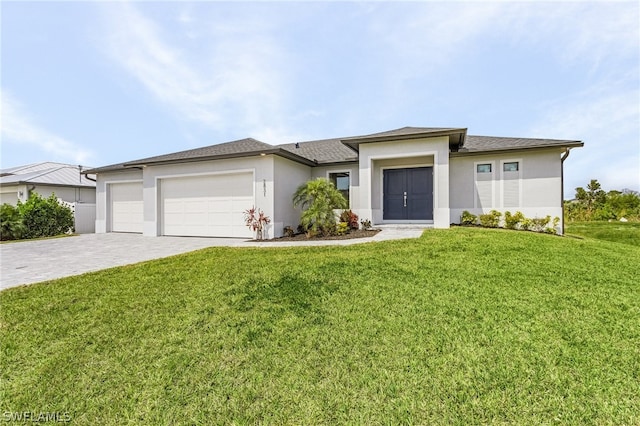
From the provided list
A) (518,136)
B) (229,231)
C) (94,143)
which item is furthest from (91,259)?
(518,136)

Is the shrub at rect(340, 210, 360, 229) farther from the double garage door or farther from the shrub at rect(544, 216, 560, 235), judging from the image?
the shrub at rect(544, 216, 560, 235)

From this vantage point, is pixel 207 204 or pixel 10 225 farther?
pixel 10 225

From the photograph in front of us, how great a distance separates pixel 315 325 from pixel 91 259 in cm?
708

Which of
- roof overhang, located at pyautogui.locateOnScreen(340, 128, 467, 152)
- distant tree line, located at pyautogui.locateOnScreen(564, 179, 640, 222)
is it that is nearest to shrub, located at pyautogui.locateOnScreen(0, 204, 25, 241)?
roof overhang, located at pyautogui.locateOnScreen(340, 128, 467, 152)

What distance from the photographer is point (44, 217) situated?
14078 millimetres

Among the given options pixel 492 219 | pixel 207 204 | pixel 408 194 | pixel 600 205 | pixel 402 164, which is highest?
pixel 402 164

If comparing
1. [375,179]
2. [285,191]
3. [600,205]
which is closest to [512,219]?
[375,179]

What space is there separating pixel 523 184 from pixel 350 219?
685 centimetres

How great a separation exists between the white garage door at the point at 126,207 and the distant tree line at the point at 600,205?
28.0 metres

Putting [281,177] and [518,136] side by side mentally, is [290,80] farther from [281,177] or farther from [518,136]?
[518,136]

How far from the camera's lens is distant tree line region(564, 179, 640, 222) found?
64.1 feet

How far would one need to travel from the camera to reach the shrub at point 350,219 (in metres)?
10.9

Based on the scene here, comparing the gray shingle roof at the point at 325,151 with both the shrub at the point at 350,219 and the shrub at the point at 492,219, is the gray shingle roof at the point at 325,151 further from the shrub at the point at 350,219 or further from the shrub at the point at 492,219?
the shrub at the point at 492,219

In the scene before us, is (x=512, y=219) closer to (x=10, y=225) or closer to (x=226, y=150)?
(x=226, y=150)
